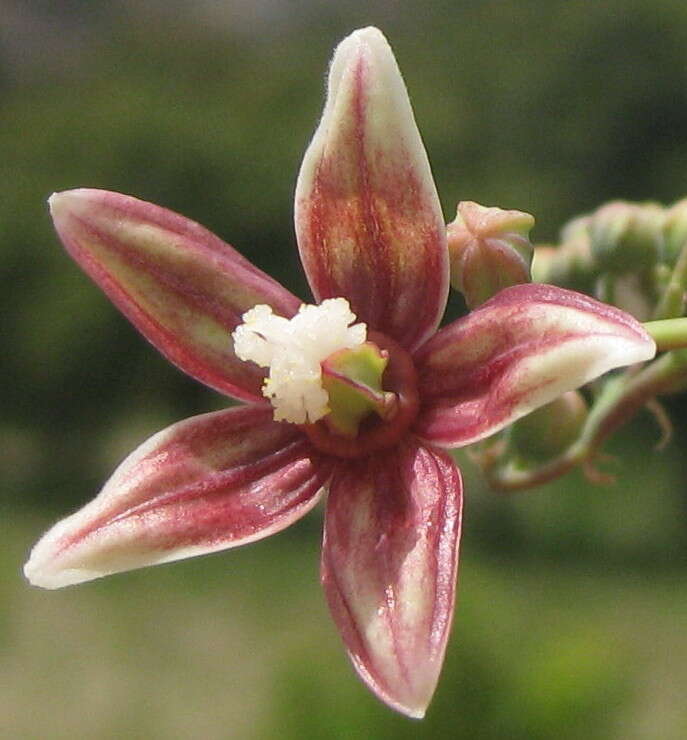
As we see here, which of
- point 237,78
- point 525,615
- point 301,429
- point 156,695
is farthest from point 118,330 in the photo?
point 301,429

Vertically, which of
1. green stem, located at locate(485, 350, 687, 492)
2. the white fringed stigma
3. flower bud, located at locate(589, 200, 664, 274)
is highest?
the white fringed stigma

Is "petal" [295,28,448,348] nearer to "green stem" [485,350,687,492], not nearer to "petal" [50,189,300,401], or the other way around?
"petal" [50,189,300,401]

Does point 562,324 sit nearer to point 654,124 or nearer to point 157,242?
point 157,242

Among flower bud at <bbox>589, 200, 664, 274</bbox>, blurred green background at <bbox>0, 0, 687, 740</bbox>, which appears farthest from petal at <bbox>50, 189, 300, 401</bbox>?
blurred green background at <bbox>0, 0, 687, 740</bbox>

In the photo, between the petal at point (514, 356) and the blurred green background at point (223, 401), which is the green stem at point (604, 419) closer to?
the petal at point (514, 356)

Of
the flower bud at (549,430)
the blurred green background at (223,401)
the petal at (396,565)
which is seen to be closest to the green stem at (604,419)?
the flower bud at (549,430)
